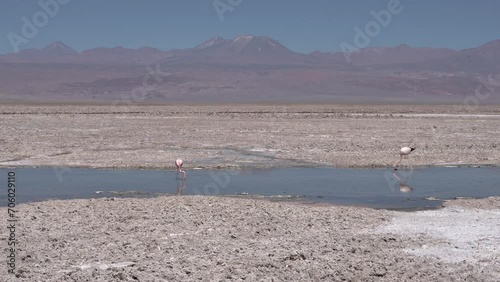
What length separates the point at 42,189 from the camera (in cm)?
1469

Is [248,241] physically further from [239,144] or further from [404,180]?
[239,144]


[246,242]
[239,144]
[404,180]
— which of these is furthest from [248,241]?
[239,144]

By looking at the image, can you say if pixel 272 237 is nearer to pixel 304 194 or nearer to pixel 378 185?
pixel 304 194

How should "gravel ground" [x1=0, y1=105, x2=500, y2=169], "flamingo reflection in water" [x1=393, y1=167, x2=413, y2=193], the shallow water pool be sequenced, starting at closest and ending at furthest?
the shallow water pool
"flamingo reflection in water" [x1=393, y1=167, x2=413, y2=193]
"gravel ground" [x1=0, y1=105, x2=500, y2=169]

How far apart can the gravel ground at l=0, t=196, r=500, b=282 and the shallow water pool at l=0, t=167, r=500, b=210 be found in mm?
1931

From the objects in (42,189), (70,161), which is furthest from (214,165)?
(42,189)

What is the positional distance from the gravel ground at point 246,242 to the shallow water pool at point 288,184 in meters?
1.93

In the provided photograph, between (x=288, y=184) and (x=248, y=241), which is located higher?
(x=248, y=241)

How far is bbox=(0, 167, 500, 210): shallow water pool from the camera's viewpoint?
13867 mm

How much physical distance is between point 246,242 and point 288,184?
21.0ft

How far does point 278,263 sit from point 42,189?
→ 7.80 metres

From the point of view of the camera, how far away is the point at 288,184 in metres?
15.6

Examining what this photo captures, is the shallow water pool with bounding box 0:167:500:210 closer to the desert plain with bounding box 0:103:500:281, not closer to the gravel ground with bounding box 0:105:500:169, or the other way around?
the gravel ground with bounding box 0:105:500:169

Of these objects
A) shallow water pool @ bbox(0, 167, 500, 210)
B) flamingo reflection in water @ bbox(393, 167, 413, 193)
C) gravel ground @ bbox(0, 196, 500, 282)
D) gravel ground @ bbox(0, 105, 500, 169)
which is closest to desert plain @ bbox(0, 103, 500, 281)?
gravel ground @ bbox(0, 196, 500, 282)
